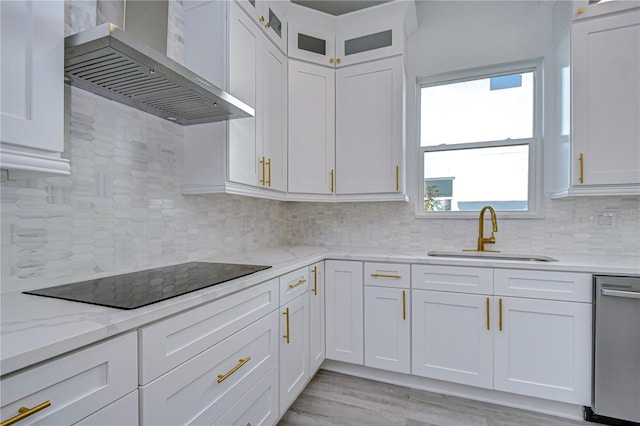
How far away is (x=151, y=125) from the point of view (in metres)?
1.62

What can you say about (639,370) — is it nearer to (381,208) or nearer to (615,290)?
(615,290)

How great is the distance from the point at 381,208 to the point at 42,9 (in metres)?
2.35

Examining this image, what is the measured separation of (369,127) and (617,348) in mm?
2016

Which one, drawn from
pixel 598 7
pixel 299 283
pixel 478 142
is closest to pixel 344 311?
pixel 299 283

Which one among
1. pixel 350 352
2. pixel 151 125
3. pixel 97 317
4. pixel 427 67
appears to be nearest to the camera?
pixel 97 317

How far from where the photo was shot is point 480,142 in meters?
2.58

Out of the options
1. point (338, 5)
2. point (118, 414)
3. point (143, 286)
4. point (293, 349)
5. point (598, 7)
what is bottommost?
point (293, 349)

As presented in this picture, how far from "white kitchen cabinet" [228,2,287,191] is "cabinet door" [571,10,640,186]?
194cm

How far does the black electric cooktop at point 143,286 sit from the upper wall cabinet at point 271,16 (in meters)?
1.49

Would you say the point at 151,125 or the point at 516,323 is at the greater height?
the point at 151,125

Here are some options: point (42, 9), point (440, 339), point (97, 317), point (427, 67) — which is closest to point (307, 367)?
point (440, 339)

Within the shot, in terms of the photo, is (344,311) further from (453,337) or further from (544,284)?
(544,284)

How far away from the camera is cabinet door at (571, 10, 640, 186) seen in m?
1.91

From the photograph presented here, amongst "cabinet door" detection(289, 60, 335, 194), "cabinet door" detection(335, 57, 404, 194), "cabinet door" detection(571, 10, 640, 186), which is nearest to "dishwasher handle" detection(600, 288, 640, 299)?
"cabinet door" detection(571, 10, 640, 186)
